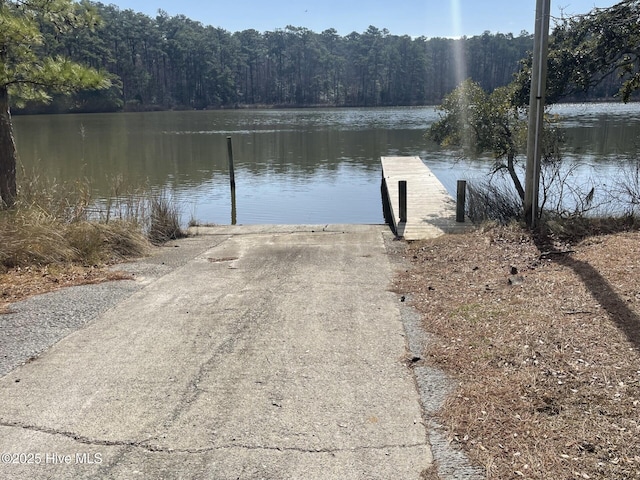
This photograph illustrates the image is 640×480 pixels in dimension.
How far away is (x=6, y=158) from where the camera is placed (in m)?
8.29

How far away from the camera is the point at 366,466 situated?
2906mm

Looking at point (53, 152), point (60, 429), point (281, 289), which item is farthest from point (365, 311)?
point (53, 152)

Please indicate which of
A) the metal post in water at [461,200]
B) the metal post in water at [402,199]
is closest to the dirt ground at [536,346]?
the metal post in water at [461,200]

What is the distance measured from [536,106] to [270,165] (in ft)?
54.2

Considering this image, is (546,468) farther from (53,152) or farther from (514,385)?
(53,152)

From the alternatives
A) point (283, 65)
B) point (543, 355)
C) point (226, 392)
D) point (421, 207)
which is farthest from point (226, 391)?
point (283, 65)

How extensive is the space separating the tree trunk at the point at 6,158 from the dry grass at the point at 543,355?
583cm

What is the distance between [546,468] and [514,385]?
831 millimetres

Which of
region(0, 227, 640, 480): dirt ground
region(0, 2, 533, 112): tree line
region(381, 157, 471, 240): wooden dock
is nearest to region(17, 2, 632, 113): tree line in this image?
region(0, 2, 533, 112): tree line

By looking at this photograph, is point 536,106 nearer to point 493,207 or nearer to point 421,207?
point 493,207

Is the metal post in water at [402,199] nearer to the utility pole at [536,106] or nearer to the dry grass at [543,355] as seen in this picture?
the utility pole at [536,106]

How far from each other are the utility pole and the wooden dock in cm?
138

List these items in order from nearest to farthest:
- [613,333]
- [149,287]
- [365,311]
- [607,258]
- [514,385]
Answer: [514,385] → [613,333] → [365,311] → [607,258] → [149,287]

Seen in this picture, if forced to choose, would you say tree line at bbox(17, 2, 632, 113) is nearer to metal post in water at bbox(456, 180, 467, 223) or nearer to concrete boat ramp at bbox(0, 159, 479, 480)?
metal post in water at bbox(456, 180, 467, 223)
